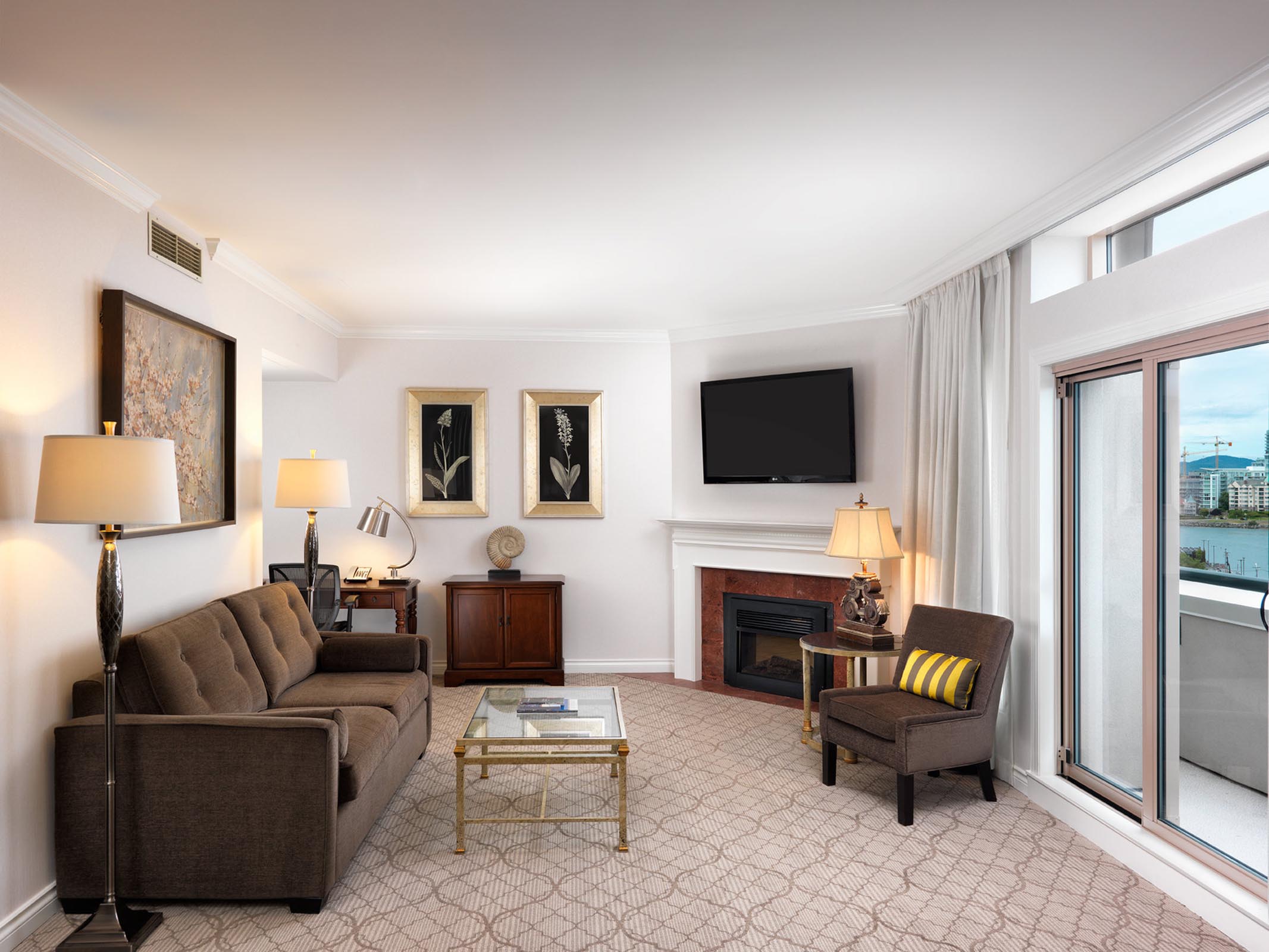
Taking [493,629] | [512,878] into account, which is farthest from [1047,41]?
[493,629]

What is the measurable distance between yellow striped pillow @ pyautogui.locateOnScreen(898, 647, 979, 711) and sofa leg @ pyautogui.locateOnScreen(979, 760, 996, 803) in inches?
12.7

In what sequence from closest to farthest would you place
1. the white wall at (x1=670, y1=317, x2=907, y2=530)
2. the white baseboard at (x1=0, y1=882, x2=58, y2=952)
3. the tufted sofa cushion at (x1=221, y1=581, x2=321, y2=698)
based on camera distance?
the white baseboard at (x1=0, y1=882, x2=58, y2=952) → the tufted sofa cushion at (x1=221, y1=581, x2=321, y2=698) → the white wall at (x1=670, y1=317, x2=907, y2=530)

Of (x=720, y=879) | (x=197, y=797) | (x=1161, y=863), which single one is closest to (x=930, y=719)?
(x=1161, y=863)

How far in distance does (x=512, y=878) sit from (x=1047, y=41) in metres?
3.30

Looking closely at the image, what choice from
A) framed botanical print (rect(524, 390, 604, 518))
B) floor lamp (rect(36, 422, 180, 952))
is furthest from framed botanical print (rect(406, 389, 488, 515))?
floor lamp (rect(36, 422, 180, 952))

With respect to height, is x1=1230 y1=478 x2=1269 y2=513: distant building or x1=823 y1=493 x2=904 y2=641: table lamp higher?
x1=1230 y1=478 x2=1269 y2=513: distant building

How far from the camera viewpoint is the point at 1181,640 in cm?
302

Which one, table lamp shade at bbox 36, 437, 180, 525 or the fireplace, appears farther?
the fireplace

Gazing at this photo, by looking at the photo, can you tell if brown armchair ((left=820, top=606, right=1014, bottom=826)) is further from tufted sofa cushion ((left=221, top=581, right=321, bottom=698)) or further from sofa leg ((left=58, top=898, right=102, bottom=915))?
sofa leg ((left=58, top=898, right=102, bottom=915))

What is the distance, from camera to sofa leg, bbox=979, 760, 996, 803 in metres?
3.78

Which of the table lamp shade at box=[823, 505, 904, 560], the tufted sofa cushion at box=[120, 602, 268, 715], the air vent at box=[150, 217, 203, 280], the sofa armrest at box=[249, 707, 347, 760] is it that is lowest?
the sofa armrest at box=[249, 707, 347, 760]

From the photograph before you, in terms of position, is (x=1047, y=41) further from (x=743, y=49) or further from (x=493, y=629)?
(x=493, y=629)

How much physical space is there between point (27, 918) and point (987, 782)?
3.86 meters

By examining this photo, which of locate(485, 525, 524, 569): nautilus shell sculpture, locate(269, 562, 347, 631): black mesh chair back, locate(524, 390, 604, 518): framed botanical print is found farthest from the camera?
locate(524, 390, 604, 518): framed botanical print
